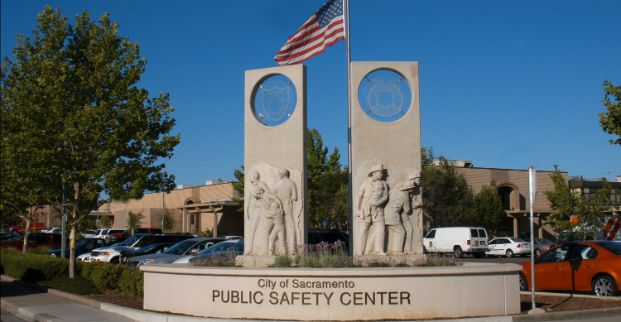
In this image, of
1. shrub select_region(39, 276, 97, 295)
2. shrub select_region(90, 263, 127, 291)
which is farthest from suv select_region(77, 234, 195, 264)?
shrub select_region(90, 263, 127, 291)

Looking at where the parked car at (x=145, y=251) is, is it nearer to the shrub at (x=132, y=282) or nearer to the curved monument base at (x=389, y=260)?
the shrub at (x=132, y=282)

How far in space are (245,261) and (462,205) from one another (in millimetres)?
39260

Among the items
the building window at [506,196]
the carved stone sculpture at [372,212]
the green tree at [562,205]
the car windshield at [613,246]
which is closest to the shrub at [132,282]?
the carved stone sculpture at [372,212]

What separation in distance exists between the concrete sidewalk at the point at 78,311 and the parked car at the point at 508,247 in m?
31.3

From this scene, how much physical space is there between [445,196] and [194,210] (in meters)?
24.7

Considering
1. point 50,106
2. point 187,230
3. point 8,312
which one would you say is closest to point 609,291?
point 8,312

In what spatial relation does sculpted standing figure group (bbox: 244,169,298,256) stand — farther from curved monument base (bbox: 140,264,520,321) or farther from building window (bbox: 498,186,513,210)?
building window (bbox: 498,186,513,210)

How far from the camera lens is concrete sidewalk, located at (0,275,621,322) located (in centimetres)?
1220

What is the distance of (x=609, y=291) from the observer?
50.1 feet

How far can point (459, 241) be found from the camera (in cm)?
4234

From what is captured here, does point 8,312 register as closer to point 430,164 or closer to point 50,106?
point 50,106

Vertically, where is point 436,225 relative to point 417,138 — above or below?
below

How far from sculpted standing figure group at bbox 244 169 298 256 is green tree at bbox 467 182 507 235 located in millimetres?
39164

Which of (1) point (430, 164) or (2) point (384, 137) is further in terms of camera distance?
(1) point (430, 164)
